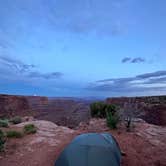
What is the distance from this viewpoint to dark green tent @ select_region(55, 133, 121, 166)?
3541 mm

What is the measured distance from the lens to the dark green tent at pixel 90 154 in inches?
139

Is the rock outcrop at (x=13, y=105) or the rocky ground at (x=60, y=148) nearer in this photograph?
the rocky ground at (x=60, y=148)

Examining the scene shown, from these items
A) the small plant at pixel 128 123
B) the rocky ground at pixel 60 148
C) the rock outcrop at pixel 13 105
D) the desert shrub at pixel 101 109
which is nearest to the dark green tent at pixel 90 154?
the rocky ground at pixel 60 148

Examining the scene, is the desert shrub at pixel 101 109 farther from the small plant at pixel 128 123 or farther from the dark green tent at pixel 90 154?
the dark green tent at pixel 90 154

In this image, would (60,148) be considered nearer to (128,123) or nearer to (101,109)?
(128,123)

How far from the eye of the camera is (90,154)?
3.69m

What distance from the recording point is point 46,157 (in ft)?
14.8

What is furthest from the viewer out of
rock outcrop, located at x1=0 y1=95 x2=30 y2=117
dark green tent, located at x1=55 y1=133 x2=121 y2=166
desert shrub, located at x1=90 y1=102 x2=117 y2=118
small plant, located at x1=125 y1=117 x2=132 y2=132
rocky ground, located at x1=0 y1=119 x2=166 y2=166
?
rock outcrop, located at x1=0 y1=95 x2=30 y2=117

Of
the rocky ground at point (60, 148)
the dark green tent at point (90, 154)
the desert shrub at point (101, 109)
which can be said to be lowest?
the rocky ground at point (60, 148)

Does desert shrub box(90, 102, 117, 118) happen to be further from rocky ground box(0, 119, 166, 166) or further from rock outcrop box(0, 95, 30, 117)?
rock outcrop box(0, 95, 30, 117)

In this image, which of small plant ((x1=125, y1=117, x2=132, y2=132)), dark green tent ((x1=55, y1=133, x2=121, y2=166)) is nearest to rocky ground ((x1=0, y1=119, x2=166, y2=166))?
small plant ((x1=125, y1=117, x2=132, y2=132))

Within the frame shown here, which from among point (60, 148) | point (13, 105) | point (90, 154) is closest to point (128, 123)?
point (60, 148)

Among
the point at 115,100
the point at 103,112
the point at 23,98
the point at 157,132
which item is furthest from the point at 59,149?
the point at 23,98

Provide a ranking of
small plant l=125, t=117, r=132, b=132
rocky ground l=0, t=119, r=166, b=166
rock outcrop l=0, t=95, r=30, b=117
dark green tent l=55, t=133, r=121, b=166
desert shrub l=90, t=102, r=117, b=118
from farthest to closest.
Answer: rock outcrop l=0, t=95, r=30, b=117 < desert shrub l=90, t=102, r=117, b=118 < small plant l=125, t=117, r=132, b=132 < rocky ground l=0, t=119, r=166, b=166 < dark green tent l=55, t=133, r=121, b=166
